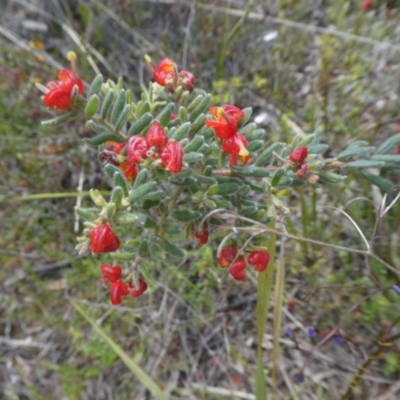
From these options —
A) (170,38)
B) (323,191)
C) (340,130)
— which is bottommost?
(323,191)

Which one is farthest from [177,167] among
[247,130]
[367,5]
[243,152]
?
[367,5]

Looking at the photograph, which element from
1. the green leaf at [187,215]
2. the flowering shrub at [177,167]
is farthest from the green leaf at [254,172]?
the green leaf at [187,215]

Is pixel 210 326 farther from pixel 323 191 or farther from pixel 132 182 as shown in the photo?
pixel 132 182

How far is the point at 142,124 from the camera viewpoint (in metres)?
1.39

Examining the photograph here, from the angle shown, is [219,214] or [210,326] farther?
[210,326]

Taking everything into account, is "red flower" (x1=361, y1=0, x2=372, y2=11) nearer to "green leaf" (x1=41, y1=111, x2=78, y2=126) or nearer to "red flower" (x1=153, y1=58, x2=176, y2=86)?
"red flower" (x1=153, y1=58, x2=176, y2=86)

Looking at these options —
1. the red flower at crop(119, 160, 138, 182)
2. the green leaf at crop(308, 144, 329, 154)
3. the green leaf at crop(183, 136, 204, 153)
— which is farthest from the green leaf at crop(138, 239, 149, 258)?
the green leaf at crop(308, 144, 329, 154)

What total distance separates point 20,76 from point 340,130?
2.22m

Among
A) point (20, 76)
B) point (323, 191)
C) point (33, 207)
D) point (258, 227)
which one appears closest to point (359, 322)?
point (323, 191)

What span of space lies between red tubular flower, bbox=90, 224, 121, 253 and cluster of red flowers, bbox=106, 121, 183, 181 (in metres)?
0.23

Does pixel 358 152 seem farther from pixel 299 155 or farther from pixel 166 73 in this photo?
pixel 166 73

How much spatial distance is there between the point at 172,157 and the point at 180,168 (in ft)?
0.13

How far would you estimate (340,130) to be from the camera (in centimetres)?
269

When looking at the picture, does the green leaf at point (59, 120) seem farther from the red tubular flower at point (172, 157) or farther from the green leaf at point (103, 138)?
the red tubular flower at point (172, 157)
